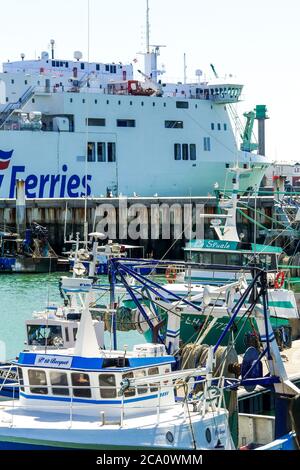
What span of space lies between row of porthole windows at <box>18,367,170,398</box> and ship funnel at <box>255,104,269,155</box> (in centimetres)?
A: 6411

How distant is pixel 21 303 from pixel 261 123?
46822 mm

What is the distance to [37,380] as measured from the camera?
54.4 feet

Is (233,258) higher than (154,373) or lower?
higher

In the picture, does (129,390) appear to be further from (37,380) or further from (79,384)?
(37,380)

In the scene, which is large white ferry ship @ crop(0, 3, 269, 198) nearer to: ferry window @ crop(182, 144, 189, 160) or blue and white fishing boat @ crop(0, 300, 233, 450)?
ferry window @ crop(182, 144, 189, 160)

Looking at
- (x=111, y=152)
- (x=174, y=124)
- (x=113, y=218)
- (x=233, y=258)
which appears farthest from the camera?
(x=174, y=124)

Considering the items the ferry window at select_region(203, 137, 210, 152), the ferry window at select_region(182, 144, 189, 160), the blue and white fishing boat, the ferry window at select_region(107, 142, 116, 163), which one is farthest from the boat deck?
the ferry window at select_region(203, 137, 210, 152)

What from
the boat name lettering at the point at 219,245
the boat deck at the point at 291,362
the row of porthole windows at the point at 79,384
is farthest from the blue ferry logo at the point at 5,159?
the row of porthole windows at the point at 79,384

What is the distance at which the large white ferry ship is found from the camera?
197 ft

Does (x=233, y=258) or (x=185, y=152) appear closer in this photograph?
(x=233, y=258)

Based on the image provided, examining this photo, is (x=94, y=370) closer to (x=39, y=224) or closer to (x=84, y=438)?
(x=84, y=438)

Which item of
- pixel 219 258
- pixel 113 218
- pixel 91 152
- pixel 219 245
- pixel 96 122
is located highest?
pixel 96 122

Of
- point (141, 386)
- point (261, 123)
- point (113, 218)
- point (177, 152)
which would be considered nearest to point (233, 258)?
point (141, 386)

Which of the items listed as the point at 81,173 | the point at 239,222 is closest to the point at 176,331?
the point at 239,222
